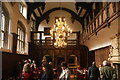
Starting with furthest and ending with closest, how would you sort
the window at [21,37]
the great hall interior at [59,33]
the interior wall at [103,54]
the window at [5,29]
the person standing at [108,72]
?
the window at [21,37] < the interior wall at [103,54] < the window at [5,29] < the great hall interior at [59,33] < the person standing at [108,72]

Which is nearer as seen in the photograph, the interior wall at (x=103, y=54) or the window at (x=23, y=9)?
the interior wall at (x=103, y=54)

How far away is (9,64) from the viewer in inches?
420

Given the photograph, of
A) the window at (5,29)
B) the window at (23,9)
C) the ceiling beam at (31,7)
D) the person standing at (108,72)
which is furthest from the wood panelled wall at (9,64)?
the person standing at (108,72)

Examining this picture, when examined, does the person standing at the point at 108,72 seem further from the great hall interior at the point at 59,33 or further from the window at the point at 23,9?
the window at the point at 23,9

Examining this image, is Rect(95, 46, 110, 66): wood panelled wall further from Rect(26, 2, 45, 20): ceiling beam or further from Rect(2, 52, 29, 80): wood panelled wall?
Rect(26, 2, 45, 20): ceiling beam

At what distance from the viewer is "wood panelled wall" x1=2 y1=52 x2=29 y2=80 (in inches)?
385

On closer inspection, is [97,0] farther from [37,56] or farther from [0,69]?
[0,69]

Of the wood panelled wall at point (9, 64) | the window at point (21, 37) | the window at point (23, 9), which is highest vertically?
the window at point (23, 9)

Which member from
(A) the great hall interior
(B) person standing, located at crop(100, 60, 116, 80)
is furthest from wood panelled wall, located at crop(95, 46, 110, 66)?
(B) person standing, located at crop(100, 60, 116, 80)

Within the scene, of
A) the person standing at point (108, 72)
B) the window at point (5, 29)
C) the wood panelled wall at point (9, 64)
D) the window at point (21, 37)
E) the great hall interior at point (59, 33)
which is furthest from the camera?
the window at point (21, 37)

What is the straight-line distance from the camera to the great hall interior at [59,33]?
29.1 feet

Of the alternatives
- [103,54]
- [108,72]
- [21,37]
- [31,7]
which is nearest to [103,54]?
[103,54]

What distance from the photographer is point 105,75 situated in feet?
20.1

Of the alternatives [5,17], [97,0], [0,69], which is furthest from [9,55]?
[97,0]
